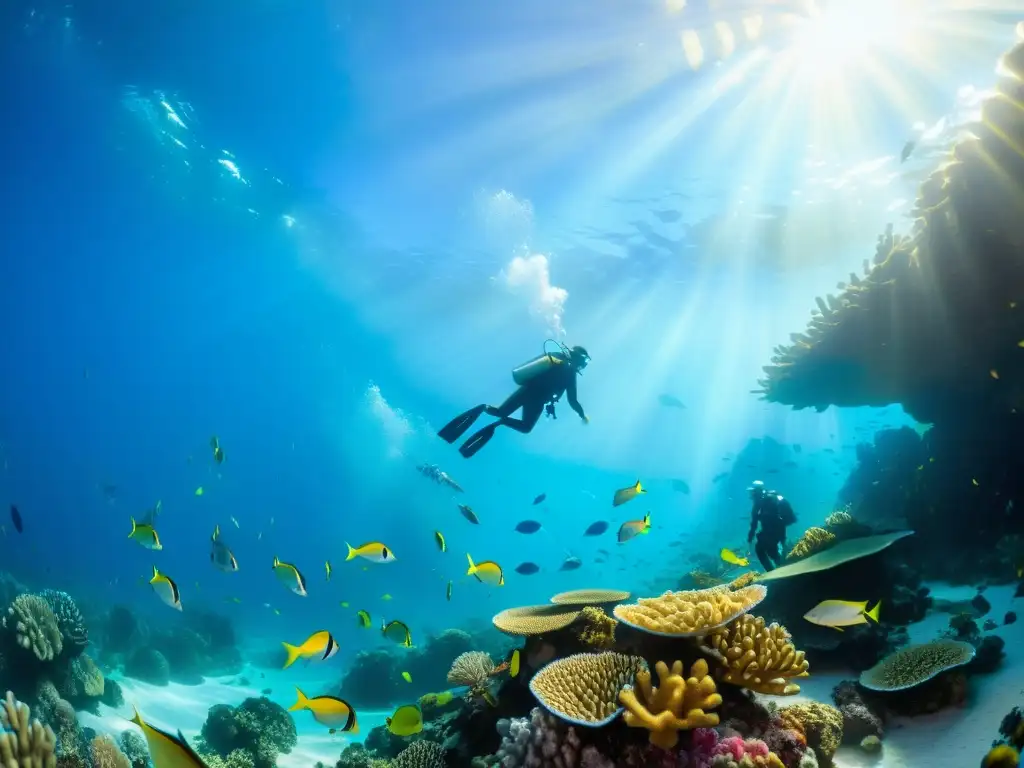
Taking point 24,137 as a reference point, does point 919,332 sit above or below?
below

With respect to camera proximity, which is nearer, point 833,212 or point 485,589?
point 833,212

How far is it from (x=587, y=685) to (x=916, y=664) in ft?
13.4

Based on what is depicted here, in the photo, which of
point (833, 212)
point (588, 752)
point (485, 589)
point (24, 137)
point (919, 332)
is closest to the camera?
point (588, 752)

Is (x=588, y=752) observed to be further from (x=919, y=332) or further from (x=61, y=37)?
(x=61, y=37)

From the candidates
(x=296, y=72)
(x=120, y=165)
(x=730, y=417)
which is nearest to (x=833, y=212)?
(x=296, y=72)

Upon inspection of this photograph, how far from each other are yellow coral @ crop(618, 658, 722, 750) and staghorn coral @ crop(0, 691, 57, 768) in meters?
4.67

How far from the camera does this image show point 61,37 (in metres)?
20.8

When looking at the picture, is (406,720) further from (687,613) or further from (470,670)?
(687,613)

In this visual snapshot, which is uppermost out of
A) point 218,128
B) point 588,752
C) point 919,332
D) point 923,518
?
point 218,128

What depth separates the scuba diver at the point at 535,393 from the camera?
848 centimetres

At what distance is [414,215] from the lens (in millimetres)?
29094

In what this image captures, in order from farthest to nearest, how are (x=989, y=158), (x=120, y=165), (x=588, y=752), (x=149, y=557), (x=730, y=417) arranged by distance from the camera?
(x=730, y=417) < (x=149, y=557) < (x=120, y=165) < (x=989, y=158) < (x=588, y=752)

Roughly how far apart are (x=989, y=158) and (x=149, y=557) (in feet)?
285

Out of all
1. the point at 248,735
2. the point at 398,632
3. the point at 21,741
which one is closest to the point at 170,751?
the point at 21,741
